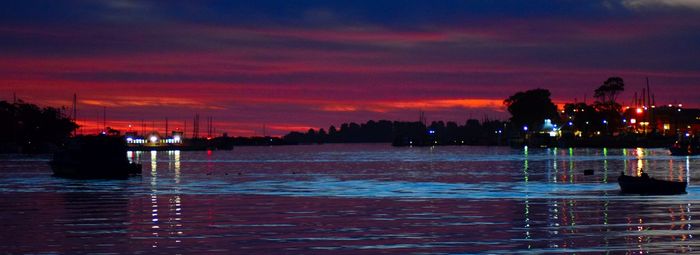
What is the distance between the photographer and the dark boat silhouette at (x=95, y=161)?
318 ft

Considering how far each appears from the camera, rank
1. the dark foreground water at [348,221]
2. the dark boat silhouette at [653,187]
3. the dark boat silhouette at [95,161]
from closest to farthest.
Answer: the dark foreground water at [348,221], the dark boat silhouette at [653,187], the dark boat silhouette at [95,161]

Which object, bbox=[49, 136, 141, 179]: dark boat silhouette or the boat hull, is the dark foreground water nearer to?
the boat hull

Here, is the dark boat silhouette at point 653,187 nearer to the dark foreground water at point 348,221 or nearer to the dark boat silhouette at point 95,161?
the dark foreground water at point 348,221

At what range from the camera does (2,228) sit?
4228cm

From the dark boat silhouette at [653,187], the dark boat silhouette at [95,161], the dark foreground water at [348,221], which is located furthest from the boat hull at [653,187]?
the dark boat silhouette at [95,161]

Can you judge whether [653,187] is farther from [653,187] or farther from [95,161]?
[95,161]

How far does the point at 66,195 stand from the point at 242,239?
33.1 m

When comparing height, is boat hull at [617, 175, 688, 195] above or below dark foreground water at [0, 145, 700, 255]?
above

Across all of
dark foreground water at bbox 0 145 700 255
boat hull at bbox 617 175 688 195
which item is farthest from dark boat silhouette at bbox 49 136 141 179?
boat hull at bbox 617 175 688 195

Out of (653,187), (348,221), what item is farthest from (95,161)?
(348,221)

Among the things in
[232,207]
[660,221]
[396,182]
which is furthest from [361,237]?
[396,182]

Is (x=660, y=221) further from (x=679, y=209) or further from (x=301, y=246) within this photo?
(x=301, y=246)

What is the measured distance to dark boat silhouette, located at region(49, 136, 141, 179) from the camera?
318 ft

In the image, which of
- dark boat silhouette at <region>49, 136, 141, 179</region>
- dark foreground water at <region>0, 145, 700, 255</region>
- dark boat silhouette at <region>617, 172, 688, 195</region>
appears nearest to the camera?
dark foreground water at <region>0, 145, 700, 255</region>
